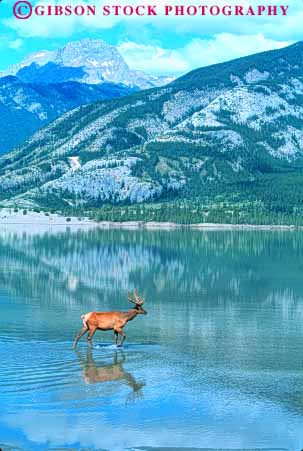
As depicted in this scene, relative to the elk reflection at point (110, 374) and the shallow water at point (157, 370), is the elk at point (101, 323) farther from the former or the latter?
the elk reflection at point (110, 374)

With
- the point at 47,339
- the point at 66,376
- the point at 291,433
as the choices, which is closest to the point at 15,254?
the point at 47,339

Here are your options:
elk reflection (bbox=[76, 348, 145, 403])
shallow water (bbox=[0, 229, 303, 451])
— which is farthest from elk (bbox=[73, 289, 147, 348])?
elk reflection (bbox=[76, 348, 145, 403])

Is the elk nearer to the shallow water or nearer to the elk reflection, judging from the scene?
the shallow water

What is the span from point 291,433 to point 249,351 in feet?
45.2

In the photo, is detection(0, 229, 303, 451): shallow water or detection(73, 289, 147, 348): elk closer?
detection(0, 229, 303, 451): shallow water

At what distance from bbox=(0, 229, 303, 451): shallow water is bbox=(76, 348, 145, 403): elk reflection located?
0.15 ft

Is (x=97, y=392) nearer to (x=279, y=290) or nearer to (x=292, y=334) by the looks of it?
(x=292, y=334)

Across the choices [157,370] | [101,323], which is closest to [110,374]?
[157,370]

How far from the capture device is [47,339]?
43.2 meters

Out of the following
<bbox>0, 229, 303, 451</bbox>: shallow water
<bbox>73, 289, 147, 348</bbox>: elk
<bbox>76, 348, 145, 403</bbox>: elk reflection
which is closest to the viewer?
<bbox>0, 229, 303, 451</bbox>: shallow water

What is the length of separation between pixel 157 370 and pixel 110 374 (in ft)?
7.43

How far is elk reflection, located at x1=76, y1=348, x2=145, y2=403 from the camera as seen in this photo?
1294 inches

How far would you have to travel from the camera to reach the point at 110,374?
3525 centimetres

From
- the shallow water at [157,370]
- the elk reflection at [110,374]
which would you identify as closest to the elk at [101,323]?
the shallow water at [157,370]
